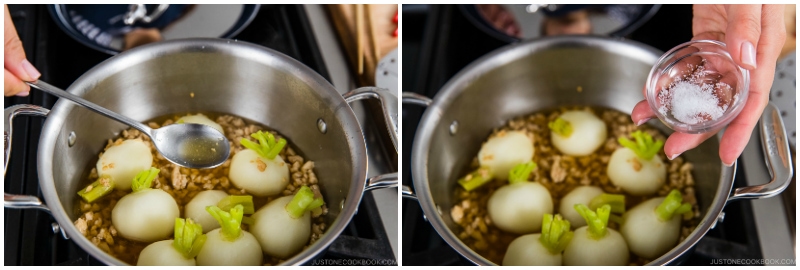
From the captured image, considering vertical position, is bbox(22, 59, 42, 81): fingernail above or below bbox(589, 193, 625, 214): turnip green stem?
above

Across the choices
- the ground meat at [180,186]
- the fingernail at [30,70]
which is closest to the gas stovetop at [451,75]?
the ground meat at [180,186]

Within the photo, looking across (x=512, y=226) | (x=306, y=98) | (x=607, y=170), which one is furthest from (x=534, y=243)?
(x=306, y=98)

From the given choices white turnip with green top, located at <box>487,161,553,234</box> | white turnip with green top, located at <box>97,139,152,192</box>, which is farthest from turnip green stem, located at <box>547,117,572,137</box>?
white turnip with green top, located at <box>97,139,152,192</box>

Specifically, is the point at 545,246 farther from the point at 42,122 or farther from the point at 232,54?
the point at 42,122

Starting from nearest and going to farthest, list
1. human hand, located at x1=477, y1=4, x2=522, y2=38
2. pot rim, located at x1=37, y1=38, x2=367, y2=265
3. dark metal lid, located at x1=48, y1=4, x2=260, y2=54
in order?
pot rim, located at x1=37, y1=38, x2=367, y2=265
dark metal lid, located at x1=48, y1=4, x2=260, y2=54
human hand, located at x1=477, y1=4, x2=522, y2=38

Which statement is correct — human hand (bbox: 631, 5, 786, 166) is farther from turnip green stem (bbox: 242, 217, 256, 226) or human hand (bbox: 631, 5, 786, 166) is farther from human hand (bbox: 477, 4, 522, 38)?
turnip green stem (bbox: 242, 217, 256, 226)

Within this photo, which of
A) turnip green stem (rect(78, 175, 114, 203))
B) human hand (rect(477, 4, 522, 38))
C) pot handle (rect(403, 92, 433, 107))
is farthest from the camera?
human hand (rect(477, 4, 522, 38))
